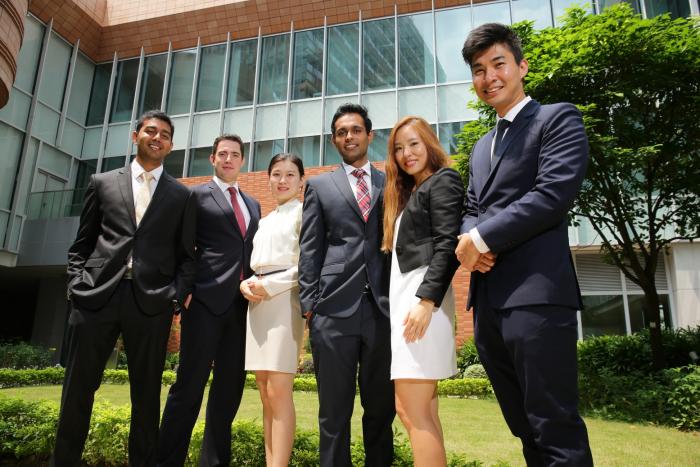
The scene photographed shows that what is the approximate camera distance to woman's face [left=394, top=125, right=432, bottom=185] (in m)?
2.85

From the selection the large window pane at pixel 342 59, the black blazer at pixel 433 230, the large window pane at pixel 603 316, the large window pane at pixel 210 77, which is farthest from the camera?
the large window pane at pixel 210 77

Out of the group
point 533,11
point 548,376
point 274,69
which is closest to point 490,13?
point 533,11

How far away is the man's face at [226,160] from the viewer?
13.3ft

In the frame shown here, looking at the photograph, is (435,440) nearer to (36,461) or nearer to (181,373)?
(181,373)

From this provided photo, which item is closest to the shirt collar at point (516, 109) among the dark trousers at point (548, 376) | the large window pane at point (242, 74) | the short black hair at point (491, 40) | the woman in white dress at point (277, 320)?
the short black hair at point (491, 40)

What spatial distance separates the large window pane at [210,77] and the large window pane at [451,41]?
25.8 feet

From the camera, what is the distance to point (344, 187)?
324 centimetres

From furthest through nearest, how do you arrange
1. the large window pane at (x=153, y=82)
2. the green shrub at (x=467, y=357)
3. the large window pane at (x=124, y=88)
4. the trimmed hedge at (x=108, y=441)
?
the large window pane at (x=124, y=88) < the large window pane at (x=153, y=82) < the green shrub at (x=467, y=357) < the trimmed hedge at (x=108, y=441)

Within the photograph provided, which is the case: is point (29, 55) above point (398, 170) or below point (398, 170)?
above

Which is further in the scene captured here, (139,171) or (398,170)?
(139,171)

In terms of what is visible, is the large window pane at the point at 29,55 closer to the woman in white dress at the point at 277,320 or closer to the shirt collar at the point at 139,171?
the shirt collar at the point at 139,171

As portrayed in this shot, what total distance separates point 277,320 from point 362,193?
1.09 meters

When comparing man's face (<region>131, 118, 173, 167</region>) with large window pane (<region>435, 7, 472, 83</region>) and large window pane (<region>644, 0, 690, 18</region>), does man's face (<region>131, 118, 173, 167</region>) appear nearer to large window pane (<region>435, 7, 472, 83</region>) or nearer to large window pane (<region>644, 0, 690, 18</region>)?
large window pane (<region>435, 7, 472, 83</region>)

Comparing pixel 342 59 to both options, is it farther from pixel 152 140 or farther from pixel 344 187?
pixel 344 187
